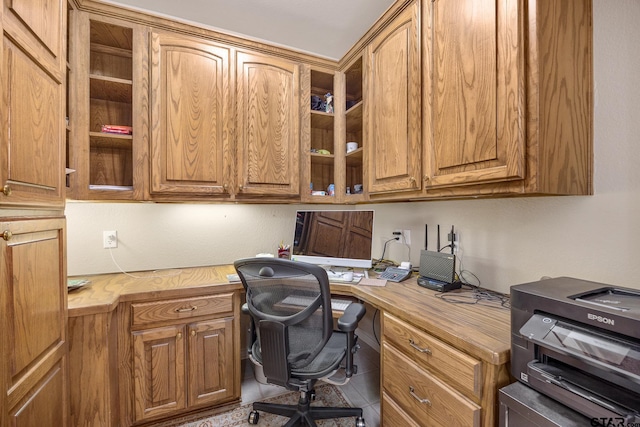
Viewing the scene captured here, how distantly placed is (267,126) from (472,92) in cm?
131

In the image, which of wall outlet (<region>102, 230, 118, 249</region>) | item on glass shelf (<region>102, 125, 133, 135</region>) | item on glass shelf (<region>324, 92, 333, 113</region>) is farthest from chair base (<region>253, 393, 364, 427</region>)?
item on glass shelf (<region>324, 92, 333, 113</region>)

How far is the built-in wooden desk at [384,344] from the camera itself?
960 mm

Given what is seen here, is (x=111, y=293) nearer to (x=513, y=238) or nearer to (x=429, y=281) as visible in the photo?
(x=429, y=281)

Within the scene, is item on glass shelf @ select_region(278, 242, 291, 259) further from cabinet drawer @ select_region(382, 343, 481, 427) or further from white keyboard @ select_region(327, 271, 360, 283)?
cabinet drawer @ select_region(382, 343, 481, 427)

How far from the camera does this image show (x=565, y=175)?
3.51 feet

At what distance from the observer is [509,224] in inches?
57.4

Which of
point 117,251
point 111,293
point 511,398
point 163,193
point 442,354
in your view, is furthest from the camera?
point 117,251

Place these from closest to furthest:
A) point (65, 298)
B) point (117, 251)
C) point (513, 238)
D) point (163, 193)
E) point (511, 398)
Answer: point (511, 398) < point (65, 298) < point (513, 238) < point (163, 193) < point (117, 251)

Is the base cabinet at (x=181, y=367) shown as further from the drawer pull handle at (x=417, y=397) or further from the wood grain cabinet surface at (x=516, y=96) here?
the wood grain cabinet surface at (x=516, y=96)

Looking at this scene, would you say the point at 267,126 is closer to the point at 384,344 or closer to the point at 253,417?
the point at 384,344

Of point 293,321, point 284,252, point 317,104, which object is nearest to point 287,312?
point 293,321

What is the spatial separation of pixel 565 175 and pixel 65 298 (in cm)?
213

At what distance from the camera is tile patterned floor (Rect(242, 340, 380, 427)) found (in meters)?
1.76

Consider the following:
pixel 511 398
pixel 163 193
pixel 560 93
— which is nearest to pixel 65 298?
pixel 163 193
